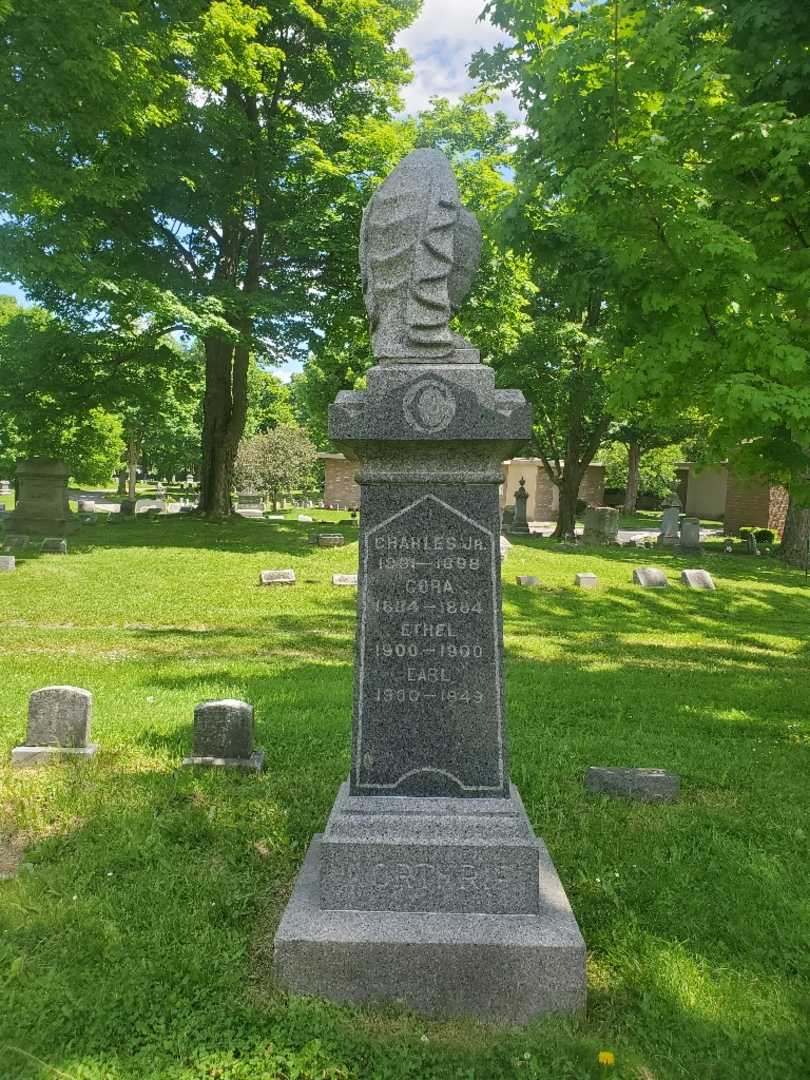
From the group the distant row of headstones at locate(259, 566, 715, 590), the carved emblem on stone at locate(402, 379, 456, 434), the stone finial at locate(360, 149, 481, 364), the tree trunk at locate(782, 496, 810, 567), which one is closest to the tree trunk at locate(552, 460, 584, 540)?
the tree trunk at locate(782, 496, 810, 567)

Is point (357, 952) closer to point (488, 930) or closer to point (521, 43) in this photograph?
point (488, 930)

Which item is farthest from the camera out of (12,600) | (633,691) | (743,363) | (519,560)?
(519,560)

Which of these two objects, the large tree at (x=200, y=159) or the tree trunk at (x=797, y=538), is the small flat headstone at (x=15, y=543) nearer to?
the large tree at (x=200, y=159)

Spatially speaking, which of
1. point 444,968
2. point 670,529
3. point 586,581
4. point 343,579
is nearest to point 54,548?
point 343,579

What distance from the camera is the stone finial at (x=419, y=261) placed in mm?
3904

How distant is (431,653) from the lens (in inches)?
152

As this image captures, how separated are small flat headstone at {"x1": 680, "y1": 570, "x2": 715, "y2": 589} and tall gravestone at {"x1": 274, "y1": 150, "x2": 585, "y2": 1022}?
50.0 feet

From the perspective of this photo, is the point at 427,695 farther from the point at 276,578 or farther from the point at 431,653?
the point at 276,578

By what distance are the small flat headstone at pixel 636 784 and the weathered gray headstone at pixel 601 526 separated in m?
24.0

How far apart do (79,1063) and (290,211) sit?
2204cm

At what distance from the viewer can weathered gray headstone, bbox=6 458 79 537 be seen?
22172mm

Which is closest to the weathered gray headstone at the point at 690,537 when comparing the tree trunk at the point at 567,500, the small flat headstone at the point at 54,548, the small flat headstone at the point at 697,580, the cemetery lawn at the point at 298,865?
the tree trunk at the point at 567,500

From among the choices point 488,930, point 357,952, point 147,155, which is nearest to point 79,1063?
point 357,952

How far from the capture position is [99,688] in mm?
7973
